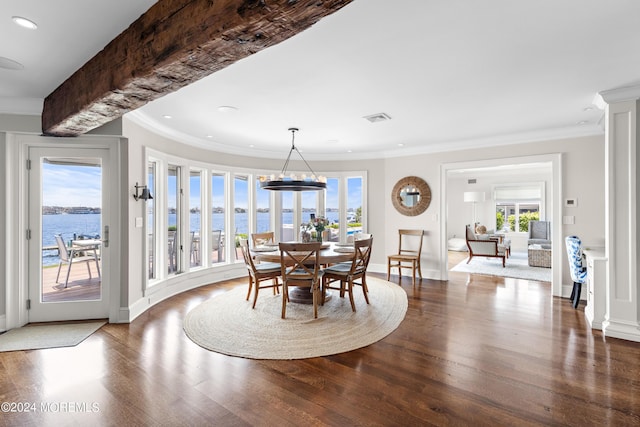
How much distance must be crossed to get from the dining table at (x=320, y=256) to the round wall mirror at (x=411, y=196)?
2.16 metres

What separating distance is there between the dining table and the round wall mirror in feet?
7.07

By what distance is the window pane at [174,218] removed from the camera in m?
4.80

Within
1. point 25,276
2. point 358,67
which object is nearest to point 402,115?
point 358,67

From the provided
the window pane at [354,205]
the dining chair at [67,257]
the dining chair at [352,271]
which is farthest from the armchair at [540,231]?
the dining chair at [67,257]

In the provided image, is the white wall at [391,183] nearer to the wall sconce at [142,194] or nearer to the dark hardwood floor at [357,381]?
the wall sconce at [142,194]

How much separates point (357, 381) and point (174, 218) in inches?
153

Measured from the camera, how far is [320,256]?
3.72 metres

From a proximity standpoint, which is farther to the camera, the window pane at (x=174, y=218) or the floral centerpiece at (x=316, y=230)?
the window pane at (x=174, y=218)

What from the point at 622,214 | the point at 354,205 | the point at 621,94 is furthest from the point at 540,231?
the point at 621,94

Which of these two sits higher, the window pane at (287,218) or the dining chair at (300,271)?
the window pane at (287,218)

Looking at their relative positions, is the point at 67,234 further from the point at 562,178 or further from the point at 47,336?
the point at 562,178

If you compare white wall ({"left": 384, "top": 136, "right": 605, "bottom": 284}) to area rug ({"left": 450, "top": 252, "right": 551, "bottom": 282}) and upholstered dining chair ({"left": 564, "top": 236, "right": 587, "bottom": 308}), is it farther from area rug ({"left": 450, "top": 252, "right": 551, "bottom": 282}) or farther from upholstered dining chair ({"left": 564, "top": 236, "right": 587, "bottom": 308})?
area rug ({"left": 450, "top": 252, "right": 551, "bottom": 282})

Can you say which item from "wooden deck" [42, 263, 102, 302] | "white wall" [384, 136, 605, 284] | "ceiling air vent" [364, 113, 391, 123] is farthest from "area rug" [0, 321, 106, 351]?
"white wall" [384, 136, 605, 284]

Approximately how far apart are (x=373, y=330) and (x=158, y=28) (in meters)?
3.19
